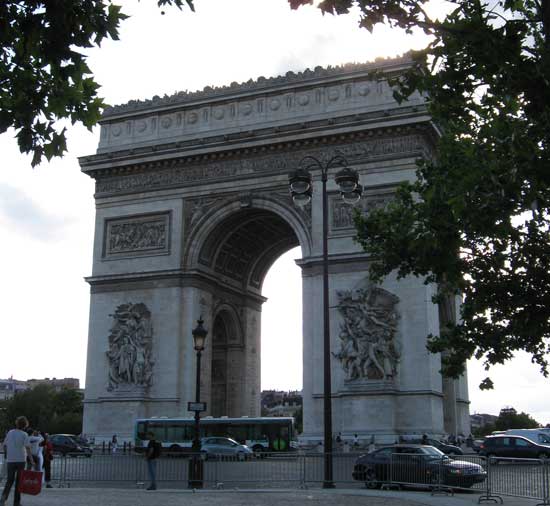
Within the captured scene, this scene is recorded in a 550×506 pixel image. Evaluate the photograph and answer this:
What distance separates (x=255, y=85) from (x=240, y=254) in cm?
855

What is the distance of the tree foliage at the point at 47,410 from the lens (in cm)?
9575

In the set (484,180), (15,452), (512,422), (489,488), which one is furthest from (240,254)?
(512,422)

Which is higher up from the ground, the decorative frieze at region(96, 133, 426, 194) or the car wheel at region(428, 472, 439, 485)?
the decorative frieze at region(96, 133, 426, 194)

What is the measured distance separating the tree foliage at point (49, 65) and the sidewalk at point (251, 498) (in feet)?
25.6

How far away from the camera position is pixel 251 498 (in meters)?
16.2

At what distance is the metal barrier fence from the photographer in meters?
16.0

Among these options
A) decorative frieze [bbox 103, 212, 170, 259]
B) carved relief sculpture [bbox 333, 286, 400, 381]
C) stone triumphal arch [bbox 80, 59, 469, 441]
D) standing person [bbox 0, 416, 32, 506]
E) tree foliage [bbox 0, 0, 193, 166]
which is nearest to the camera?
tree foliage [bbox 0, 0, 193, 166]

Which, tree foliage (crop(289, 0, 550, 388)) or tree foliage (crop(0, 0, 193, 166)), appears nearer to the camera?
tree foliage (crop(0, 0, 193, 166))

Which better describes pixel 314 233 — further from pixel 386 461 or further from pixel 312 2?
pixel 312 2

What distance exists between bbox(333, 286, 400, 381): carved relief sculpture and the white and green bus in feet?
19.8

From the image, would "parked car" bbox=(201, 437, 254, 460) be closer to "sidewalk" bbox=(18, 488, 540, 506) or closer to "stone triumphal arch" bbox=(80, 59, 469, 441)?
"stone triumphal arch" bbox=(80, 59, 469, 441)

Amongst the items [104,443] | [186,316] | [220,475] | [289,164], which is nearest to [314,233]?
[289,164]

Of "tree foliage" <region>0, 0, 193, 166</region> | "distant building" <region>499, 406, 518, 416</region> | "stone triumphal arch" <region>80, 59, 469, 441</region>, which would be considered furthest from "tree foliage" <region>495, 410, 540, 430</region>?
"tree foliage" <region>0, 0, 193, 166</region>

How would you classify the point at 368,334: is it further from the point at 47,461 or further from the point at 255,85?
the point at 47,461
